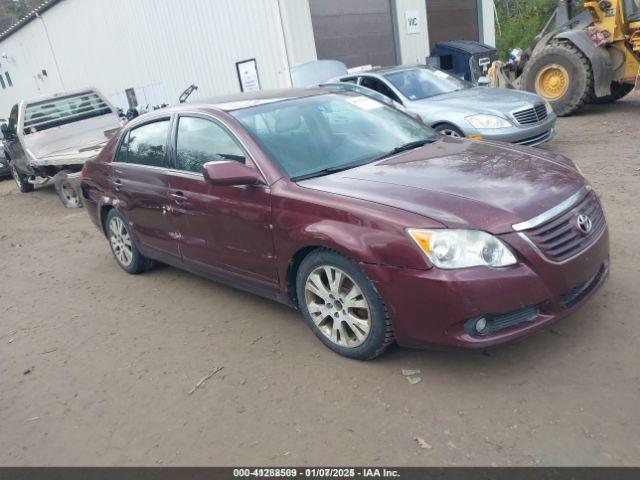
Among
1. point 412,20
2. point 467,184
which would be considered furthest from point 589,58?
point 467,184

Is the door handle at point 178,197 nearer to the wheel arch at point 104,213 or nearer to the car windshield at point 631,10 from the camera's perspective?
the wheel arch at point 104,213

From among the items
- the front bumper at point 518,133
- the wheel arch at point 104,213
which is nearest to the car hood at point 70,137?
the wheel arch at point 104,213

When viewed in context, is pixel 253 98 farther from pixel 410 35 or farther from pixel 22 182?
pixel 410 35

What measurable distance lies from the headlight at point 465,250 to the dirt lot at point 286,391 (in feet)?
2.27

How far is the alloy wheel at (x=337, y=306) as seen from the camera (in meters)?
3.20

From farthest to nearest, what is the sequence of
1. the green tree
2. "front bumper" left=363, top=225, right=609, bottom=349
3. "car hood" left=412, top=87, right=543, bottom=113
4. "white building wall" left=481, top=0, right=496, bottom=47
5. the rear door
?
the green tree, "white building wall" left=481, top=0, right=496, bottom=47, "car hood" left=412, top=87, right=543, bottom=113, the rear door, "front bumper" left=363, top=225, right=609, bottom=349

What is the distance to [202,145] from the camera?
13.5 feet

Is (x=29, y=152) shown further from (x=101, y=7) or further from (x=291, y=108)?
(x=101, y=7)

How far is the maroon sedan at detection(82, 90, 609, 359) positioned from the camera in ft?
9.25

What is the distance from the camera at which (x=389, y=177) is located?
3.35 m

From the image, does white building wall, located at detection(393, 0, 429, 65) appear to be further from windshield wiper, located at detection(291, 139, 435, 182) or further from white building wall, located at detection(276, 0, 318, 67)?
windshield wiper, located at detection(291, 139, 435, 182)

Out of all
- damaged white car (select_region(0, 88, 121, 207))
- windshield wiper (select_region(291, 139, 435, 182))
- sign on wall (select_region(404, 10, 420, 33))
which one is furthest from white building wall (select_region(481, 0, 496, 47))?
windshield wiper (select_region(291, 139, 435, 182))

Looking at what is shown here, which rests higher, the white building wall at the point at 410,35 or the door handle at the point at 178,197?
the white building wall at the point at 410,35

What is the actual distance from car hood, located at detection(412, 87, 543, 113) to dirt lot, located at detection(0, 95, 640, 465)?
3369 mm
